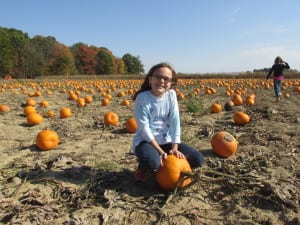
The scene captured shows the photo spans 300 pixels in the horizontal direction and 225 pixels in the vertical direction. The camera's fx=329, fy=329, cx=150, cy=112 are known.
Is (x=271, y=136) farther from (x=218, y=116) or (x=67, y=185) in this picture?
(x=67, y=185)

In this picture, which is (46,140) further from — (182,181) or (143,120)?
(182,181)

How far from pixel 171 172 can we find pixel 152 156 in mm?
278

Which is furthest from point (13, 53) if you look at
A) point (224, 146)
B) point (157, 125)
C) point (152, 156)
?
point (152, 156)

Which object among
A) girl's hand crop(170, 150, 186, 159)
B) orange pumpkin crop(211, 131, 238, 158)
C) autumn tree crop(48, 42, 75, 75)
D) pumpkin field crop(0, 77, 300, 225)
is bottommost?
pumpkin field crop(0, 77, 300, 225)

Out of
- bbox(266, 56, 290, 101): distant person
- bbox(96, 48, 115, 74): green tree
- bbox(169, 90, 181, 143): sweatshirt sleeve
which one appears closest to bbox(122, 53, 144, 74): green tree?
bbox(96, 48, 115, 74): green tree

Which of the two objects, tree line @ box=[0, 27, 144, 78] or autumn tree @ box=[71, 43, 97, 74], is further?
autumn tree @ box=[71, 43, 97, 74]

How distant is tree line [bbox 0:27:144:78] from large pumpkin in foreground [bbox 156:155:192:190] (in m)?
58.3

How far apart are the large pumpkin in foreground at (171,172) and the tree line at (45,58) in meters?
58.3

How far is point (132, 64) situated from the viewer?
9325 centimetres

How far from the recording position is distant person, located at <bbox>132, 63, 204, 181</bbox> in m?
3.62

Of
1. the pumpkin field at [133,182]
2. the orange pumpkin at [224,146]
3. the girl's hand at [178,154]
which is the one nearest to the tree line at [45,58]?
the pumpkin field at [133,182]

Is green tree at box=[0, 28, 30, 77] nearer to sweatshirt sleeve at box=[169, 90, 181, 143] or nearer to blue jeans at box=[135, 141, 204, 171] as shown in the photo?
sweatshirt sleeve at box=[169, 90, 181, 143]

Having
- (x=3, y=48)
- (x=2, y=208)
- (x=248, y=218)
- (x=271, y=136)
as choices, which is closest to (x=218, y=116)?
(x=271, y=136)

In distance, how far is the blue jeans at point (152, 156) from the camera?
3.54 m
